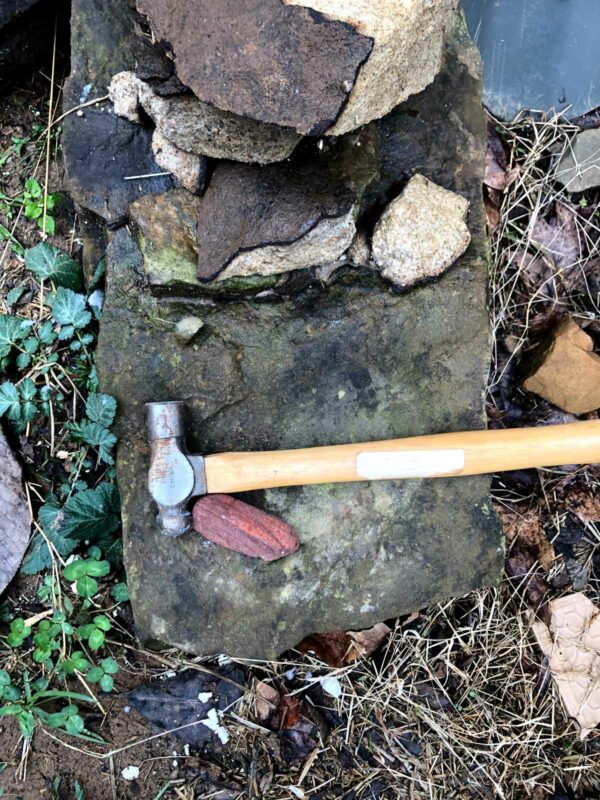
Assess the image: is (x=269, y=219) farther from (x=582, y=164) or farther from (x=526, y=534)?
(x=526, y=534)

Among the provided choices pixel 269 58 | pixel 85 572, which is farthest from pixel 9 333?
pixel 269 58

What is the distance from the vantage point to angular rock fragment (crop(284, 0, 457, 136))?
1.55m

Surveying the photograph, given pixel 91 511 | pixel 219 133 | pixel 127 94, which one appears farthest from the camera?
pixel 91 511

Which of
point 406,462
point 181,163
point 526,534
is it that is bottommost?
point 526,534

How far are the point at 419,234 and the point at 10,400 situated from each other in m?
1.59

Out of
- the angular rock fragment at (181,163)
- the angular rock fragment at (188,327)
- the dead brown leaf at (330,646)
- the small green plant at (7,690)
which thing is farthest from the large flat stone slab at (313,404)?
the small green plant at (7,690)

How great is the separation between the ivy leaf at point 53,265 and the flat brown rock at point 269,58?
1125 mm

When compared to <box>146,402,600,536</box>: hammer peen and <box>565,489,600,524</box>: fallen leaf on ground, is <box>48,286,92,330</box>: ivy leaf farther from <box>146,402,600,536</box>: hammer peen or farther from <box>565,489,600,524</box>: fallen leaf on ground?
<box>565,489,600,524</box>: fallen leaf on ground

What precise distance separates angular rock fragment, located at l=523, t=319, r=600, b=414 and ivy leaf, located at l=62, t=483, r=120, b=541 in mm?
1722

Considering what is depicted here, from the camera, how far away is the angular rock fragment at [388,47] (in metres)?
1.55

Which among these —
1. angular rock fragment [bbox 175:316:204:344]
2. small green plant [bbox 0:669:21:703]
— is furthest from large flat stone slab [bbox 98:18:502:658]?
small green plant [bbox 0:669:21:703]

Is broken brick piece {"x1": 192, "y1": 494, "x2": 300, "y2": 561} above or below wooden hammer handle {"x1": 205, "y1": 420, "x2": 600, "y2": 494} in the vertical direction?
below

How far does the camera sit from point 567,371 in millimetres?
2742

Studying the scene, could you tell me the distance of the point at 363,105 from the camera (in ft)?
5.63
